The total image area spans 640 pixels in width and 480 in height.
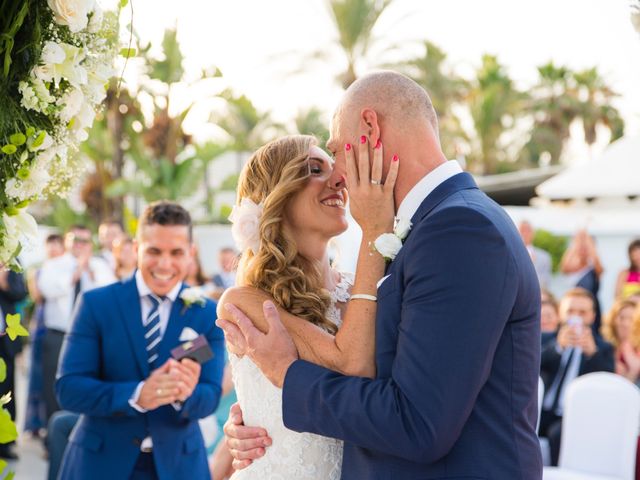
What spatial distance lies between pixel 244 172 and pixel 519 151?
3470 centimetres

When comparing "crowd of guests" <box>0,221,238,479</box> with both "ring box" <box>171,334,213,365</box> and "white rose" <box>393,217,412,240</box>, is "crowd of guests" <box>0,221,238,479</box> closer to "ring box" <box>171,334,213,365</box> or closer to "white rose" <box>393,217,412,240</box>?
"ring box" <box>171,334,213,365</box>

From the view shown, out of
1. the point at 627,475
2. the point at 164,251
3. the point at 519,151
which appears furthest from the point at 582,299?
the point at 519,151

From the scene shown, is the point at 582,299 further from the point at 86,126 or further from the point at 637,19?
the point at 86,126

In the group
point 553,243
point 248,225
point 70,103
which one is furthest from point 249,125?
point 70,103

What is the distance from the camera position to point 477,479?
238 cm

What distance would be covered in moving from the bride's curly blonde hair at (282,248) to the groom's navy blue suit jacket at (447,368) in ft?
1.75

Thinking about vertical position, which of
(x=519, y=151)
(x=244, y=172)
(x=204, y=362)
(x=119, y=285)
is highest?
(x=519, y=151)

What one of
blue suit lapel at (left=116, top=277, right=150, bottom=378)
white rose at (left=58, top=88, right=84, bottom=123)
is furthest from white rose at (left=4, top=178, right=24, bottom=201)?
blue suit lapel at (left=116, top=277, right=150, bottom=378)

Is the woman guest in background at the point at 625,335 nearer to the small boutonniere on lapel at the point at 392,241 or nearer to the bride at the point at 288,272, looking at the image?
the bride at the point at 288,272

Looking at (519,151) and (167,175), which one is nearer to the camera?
(167,175)

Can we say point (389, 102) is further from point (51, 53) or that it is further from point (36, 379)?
point (36, 379)

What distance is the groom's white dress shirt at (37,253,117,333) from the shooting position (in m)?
10.3

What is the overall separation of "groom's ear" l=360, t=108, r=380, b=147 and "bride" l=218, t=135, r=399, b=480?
0.50m

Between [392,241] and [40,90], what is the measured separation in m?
1.06
